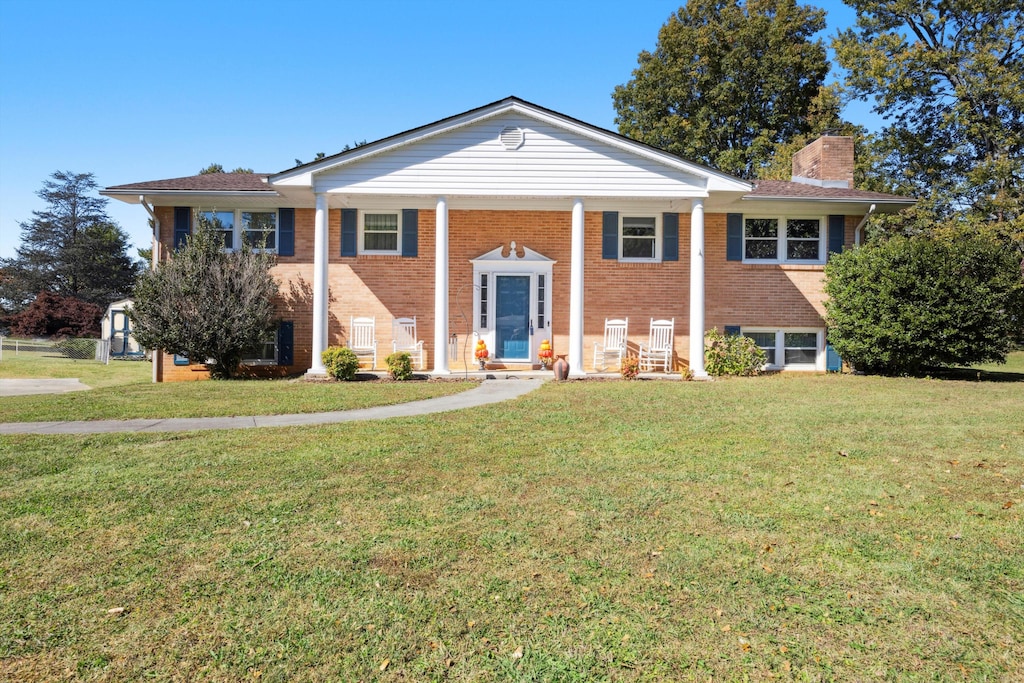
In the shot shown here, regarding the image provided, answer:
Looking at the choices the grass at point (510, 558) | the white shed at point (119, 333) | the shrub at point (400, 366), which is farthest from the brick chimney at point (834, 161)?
the white shed at point (119, 333)

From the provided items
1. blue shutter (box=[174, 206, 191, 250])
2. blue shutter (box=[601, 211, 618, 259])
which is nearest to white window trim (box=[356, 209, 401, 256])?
blue shutter (box=[174, 206, 191, 250])

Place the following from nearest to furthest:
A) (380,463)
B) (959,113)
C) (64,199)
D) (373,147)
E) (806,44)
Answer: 1. (380,463)
2. (373,147)
3. (959,113)
4. (806,44)
5. (64,199)

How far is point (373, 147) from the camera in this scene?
14.3 metres

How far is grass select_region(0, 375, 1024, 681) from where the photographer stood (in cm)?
302

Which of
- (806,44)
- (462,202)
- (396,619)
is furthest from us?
(806,44)

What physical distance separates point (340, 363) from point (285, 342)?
10.9 ft

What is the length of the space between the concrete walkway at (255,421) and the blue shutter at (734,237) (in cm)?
843

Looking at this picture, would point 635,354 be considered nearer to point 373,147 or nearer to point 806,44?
point 373,147

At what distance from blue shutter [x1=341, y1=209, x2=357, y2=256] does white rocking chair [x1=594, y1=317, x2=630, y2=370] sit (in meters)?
6.45

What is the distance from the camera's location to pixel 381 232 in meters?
16.9

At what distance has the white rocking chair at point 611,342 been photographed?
54.3 feet

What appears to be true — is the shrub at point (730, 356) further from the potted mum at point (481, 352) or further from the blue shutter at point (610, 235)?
the potted mum at point (481, 352)

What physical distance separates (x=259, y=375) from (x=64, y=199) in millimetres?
51743

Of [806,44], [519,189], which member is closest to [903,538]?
[519,189]
